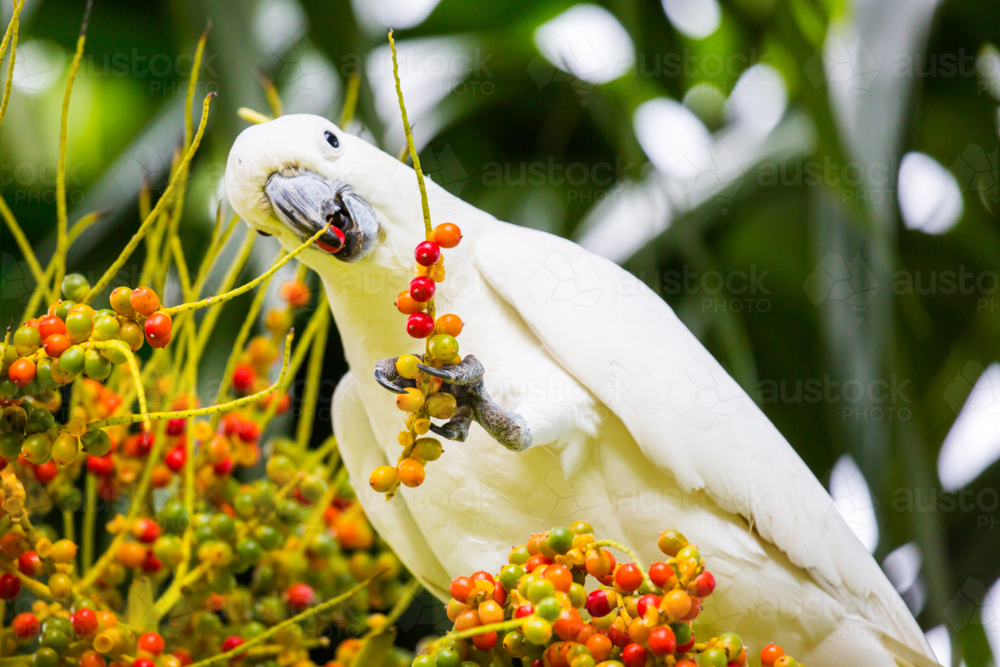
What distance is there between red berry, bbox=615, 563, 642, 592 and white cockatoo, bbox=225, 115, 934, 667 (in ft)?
0.61

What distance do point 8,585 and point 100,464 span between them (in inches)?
6.8

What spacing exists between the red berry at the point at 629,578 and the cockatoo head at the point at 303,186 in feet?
1.06

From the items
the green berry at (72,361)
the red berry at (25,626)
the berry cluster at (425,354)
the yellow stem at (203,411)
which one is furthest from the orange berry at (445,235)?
the red berry at (25,626)

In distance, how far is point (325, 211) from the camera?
652 millimetres

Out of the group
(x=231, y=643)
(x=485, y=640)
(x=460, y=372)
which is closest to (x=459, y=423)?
(x=460, y=372)

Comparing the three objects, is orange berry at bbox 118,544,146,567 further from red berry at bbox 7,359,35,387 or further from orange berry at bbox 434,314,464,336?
orange berry at bbox 434,314,464,336

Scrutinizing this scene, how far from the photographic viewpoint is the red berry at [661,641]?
467 millimetres

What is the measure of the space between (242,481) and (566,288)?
52 cm

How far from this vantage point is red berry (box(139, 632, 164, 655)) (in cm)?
63

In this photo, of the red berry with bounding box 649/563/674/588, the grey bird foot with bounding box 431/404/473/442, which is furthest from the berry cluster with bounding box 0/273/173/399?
the red berry with bounding box 649/563/674/588

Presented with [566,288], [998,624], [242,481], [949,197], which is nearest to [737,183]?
[949,197]

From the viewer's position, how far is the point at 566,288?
0.75 m

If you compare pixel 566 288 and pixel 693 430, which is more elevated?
pixel 566 288

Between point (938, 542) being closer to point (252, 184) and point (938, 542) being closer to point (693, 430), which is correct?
→ point (693, 430)
